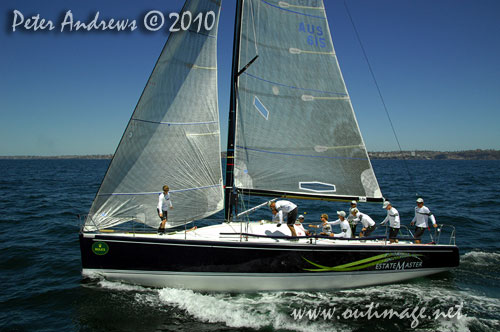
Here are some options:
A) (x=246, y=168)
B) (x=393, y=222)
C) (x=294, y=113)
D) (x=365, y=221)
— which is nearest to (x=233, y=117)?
(x=246, y=168)

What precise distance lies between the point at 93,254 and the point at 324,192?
742cm

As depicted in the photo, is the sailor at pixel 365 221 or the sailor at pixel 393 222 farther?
the sailor at pixel 365 221

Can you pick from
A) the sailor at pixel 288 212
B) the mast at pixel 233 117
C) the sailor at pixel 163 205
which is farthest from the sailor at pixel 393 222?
the sailor at pixel 163 205

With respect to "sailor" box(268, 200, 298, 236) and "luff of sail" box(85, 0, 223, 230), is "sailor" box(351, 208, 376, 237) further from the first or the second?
"luff of sail" box(85, 0, 223, 230)

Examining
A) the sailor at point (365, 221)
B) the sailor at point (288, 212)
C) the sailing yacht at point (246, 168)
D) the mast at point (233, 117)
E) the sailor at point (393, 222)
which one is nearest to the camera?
the sailing yacht at point (246, 168)

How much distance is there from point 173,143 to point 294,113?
4103 millimetres

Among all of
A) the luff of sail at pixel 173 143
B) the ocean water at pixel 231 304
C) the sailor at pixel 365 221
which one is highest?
the luff of sail at pixel 173 143

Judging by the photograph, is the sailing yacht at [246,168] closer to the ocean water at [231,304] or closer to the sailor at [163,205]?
the sailor at [163,205]

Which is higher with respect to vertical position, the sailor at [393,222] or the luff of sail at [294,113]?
the luff of sail at [294,113]

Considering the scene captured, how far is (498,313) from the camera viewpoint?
8.33m

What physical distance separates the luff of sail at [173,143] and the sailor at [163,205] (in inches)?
9.8

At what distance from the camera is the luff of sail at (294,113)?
10273 millimetres

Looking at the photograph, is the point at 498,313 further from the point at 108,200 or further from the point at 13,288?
the point at 13,288

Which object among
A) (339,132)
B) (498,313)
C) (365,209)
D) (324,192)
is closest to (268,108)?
(339,132)
